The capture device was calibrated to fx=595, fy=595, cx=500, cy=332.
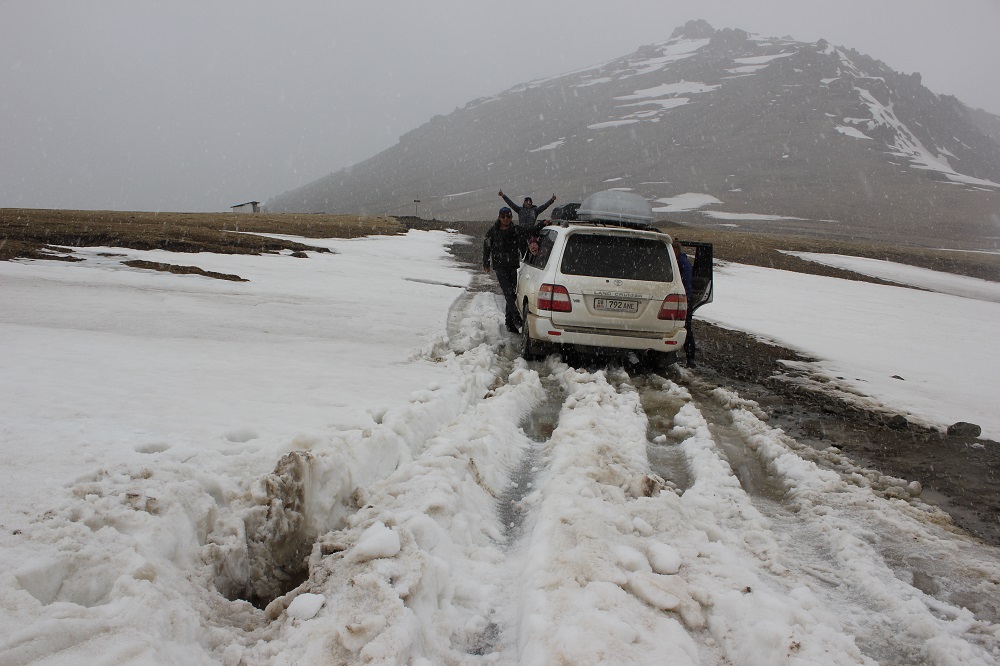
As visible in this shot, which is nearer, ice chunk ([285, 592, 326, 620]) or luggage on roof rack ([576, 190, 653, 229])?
ice chunk ([285, 592, 326, 620])

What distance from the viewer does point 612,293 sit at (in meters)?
7.43

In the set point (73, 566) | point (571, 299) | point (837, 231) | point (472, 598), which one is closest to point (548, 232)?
point (571, 299)

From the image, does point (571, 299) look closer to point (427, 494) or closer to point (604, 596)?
point (427, 494)

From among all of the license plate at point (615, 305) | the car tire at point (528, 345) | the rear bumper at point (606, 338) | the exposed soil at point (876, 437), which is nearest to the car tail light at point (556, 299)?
the rear bumper at point (606, 338)

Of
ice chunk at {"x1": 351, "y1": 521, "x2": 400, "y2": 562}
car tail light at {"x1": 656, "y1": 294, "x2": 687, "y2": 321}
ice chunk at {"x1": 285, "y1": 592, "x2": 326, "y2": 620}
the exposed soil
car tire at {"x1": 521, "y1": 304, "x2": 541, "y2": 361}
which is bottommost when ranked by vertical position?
the exposed soil

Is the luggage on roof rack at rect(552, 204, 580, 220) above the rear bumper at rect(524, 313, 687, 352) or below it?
above

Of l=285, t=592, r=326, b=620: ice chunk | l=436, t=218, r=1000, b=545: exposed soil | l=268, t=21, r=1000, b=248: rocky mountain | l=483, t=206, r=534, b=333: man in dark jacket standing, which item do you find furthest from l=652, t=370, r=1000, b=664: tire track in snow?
l=268, t=21, r=1000, b=248: rocky mountain

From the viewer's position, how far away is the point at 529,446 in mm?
4938

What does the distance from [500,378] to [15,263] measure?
1147 centimetres

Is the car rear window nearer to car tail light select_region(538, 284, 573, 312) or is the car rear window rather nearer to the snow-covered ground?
car tail light select_region(538, 284, 573, 312)

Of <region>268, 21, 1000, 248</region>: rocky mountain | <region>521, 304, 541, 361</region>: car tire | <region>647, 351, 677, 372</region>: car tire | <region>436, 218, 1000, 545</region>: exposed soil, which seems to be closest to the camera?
<region>436, 218, 1000, 545</region>: exposed soil

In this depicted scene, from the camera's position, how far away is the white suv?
7438 millimetres

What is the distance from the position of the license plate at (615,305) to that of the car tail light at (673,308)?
1.06 feet

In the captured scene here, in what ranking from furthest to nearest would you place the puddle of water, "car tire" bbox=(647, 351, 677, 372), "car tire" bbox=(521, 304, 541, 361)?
"car tire" bbox=(521, 304, 541, 361)
"car tire" bbox=(647, 351, 677, 372)
the puddle of water
